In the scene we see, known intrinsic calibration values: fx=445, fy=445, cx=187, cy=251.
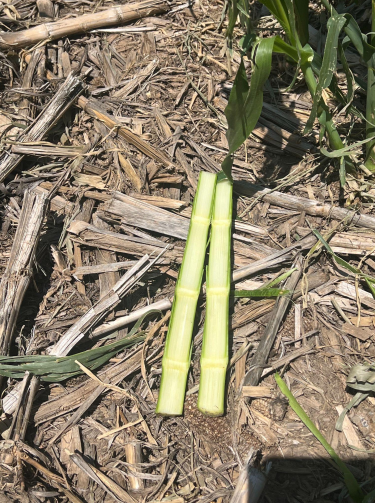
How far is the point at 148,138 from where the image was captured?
7.36 ft

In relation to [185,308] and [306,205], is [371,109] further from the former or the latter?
[185,308]

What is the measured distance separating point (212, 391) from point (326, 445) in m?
0.46

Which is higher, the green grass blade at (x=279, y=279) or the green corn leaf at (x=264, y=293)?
the green grass blade at (x=279, y=279)

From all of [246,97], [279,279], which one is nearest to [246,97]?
[246,97]

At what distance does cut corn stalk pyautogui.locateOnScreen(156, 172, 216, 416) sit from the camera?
1.73 meters

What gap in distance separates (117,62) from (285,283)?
1521mm

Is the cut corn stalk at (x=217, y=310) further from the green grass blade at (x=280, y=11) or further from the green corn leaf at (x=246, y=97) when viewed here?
the green grass blade at (x=280, y=11)

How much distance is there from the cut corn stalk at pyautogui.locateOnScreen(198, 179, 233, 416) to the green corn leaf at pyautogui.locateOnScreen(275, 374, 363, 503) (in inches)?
9.9

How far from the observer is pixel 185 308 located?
1.82 metres

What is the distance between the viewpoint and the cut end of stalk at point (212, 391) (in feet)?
5.57

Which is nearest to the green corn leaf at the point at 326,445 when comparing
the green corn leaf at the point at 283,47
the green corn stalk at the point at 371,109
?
the green corn stalk at the point at 371,109

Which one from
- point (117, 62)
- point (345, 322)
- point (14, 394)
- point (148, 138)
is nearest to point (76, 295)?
point (14, 394)

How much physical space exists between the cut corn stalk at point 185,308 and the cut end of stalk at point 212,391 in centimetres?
7

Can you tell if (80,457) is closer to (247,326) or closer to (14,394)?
(14,394)
